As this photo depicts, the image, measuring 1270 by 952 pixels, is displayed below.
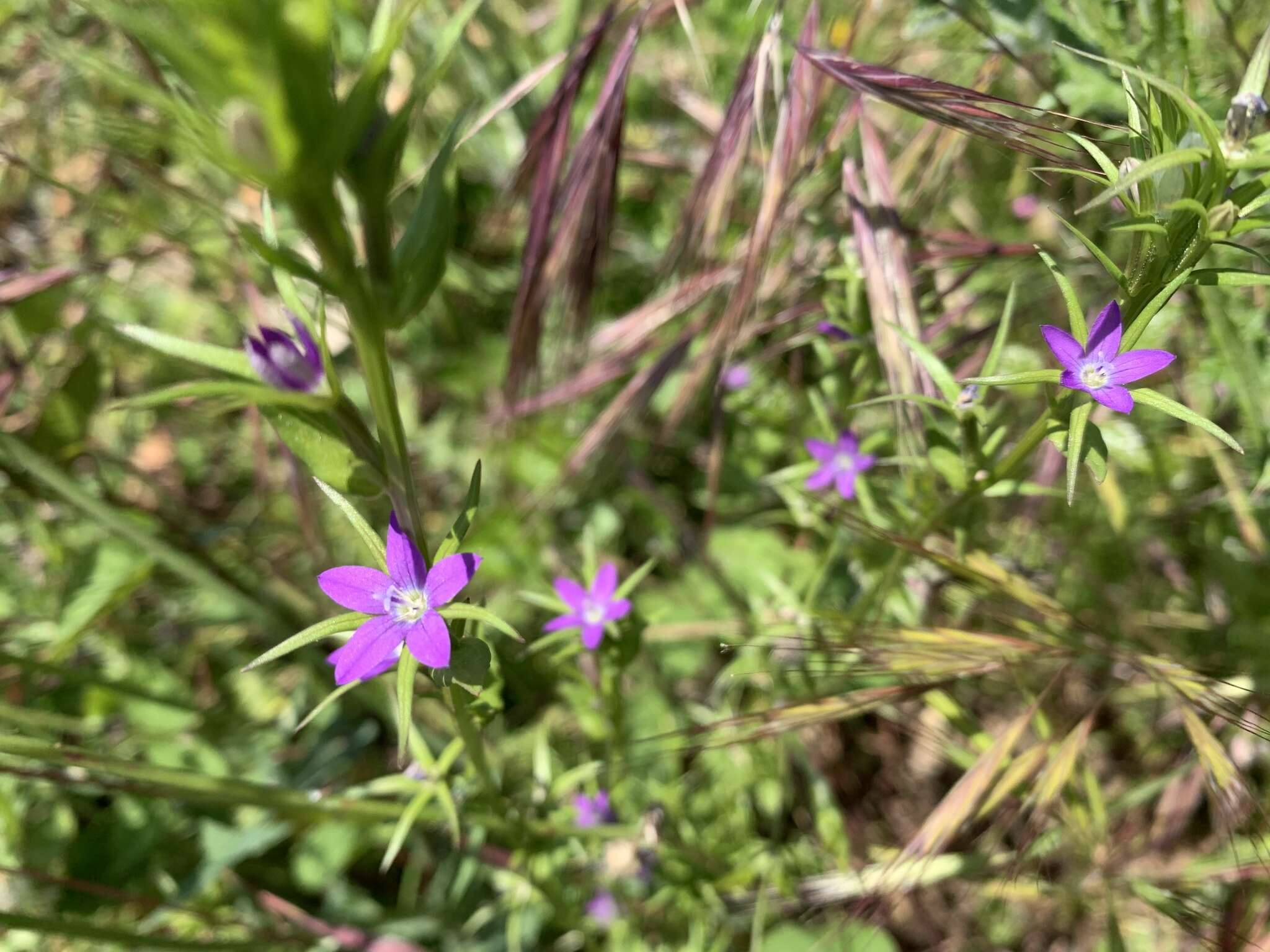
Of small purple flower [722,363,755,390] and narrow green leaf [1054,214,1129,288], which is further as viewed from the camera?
small purple flower [722,363,755,390]

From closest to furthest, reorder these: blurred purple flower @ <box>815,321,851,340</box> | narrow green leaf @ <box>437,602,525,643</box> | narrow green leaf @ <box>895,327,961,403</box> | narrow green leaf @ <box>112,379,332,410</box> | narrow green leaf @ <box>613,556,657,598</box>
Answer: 1. narrow green leaf @ <box>112,379,332,410</box>
2. narrow green leaf @ <box>437,602,525,643</box>
3. narrow green leaf @ <box>895,327,961,403</box>
4. narrow green leaf @ <box>613,556,657,598</box>
5. blurred purple flower @ <box>815,321,851,340</box>

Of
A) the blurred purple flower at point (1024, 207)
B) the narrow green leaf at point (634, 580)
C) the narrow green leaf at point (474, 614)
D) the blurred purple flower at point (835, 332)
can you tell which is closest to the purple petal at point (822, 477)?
the blurred purple flower at point (835, 332)

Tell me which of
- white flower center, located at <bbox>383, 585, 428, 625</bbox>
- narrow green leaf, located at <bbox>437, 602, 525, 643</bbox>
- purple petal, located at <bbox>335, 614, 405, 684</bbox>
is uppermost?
narrow green leaf, located at <bbox>437, 602, 525, 643</bbox>

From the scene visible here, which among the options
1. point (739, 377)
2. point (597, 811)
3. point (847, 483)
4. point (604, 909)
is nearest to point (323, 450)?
point (847, 483)

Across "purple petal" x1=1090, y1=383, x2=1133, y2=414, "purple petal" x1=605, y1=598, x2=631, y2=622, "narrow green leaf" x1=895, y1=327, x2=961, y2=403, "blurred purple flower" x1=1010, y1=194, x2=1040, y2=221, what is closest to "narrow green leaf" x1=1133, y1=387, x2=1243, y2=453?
"purple petal" x1=1090, y1=383, x2=1133, y2=414

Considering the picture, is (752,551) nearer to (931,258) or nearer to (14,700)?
(931,258)

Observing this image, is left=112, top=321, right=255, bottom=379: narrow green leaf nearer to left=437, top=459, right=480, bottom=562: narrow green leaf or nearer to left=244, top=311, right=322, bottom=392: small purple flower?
left=244, top=311, right=322, bottom=392: small purple flower

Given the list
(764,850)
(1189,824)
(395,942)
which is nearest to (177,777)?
(395,942)
